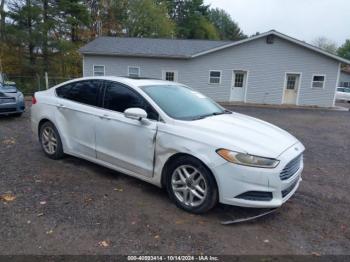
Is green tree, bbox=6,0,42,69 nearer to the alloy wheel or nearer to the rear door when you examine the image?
the rear door

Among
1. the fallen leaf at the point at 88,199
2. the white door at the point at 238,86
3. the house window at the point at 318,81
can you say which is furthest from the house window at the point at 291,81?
the fallen leaf at the point at 88,199

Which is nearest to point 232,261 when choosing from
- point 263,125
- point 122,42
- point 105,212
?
point 105,212

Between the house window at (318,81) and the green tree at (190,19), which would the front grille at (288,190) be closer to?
the house window at (318,81)

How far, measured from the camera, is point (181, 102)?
4.29 m

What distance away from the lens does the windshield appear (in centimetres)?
398

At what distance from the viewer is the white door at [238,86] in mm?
20422

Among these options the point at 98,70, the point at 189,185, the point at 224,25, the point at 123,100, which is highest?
the point at 224,25

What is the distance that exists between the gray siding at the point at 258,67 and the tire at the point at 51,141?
51.5 feet

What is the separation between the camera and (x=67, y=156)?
5461 mm

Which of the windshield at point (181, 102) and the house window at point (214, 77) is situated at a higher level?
the house window at point (214, 77)

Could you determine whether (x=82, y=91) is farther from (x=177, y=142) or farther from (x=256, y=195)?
(x=256, y=195)

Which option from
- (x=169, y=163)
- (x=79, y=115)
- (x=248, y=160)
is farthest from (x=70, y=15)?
(x=248, y=160)

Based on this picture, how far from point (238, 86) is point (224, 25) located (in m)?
62.7

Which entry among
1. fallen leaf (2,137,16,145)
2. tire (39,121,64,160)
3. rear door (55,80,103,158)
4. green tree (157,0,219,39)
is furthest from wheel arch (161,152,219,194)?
green tree (157,0,219,39)
